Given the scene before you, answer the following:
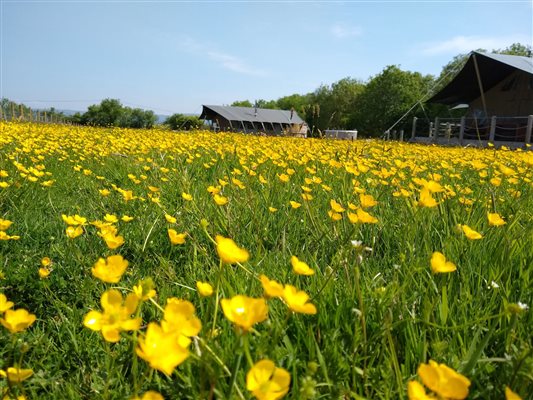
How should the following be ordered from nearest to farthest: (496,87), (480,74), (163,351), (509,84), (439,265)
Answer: (163,351), (439,265), (480,74), (509,84), (496,87)

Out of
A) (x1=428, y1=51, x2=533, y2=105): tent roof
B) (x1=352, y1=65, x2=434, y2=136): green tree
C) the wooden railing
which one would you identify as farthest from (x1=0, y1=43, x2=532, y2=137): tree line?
the wooden railing

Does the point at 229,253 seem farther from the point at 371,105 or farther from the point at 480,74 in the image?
the point at 371,105

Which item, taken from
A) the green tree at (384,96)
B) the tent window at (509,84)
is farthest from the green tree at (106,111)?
the tent window at (509,84)

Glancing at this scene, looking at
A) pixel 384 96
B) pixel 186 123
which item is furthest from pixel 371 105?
pixel 186 123

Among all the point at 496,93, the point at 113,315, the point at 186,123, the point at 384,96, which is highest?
the point at 384,96

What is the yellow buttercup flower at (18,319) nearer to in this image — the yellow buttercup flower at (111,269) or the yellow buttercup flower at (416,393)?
the yellow buttercup flower at (111,269)

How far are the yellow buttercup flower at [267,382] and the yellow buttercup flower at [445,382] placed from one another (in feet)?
0.60

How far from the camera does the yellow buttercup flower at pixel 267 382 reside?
0.59 m

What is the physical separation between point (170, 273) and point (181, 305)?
0.84 m

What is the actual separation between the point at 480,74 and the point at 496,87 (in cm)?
376

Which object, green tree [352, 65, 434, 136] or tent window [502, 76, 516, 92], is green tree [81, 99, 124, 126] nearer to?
green tree [352, 65, 434, 136]

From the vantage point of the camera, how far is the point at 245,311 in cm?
67

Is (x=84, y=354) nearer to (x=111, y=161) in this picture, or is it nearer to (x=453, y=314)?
(x=453, y=314)

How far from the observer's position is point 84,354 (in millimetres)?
1228
